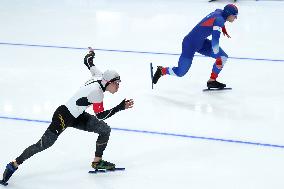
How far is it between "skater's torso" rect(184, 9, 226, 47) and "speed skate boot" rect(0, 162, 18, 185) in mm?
3753

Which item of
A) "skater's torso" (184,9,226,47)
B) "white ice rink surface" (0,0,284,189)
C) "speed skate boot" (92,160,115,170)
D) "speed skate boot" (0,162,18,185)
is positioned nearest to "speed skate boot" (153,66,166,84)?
"white ice rink surface" (0,0,284,189)

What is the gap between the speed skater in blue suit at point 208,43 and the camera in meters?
8.38

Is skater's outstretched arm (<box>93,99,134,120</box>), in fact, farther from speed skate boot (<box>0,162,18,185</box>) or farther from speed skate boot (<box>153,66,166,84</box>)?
speed skate boot (<box>153,66,166,84</box>)

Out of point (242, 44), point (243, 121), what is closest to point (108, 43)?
point (242, 44)

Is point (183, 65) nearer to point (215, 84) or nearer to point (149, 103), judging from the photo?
point (215, 84)

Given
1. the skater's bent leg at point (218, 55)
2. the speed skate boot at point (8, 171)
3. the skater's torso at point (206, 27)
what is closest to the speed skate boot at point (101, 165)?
the speed skate boot at point (8, 171)

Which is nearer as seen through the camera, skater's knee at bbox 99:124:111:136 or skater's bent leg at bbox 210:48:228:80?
skater's knee at bbox 99:124:111:136

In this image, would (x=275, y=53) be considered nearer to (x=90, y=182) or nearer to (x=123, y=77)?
(x=123, y=77)

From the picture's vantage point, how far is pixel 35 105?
27.8 ft

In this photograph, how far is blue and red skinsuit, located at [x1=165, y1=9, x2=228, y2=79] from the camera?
8.38 m

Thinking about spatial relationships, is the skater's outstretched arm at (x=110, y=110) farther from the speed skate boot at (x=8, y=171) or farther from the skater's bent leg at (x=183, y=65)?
the skater's bent leg at (x=183, y=65)

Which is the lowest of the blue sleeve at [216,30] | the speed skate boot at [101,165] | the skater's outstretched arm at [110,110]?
the speed skate boot at [101,165]

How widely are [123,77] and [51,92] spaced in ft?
4.38

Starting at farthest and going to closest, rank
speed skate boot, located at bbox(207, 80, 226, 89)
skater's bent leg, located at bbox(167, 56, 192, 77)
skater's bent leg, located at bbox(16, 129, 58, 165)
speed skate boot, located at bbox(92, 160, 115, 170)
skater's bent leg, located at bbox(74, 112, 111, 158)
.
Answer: speed skate boot, located at bbox(207, 80, 226, 89)
skater's bent leg, located at bbox(167, 56, 192, 77)
speed skate boot, located at bbox(92, 160, 115, 170)
skater's bent leg, located at bbox(74, 112, 111, 158)
skater's bent leg, located at bbox(16, 129, 58, 165)
